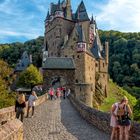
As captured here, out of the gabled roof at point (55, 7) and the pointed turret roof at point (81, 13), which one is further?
the gabled roof at point (55, 7)

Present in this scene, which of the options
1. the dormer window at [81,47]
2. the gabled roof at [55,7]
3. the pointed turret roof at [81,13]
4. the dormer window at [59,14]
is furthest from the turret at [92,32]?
the dormer window at [81,47]

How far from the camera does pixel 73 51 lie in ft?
248

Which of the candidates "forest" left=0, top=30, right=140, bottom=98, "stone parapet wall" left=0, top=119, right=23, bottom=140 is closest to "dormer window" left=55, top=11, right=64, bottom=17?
"forest" left=0, top=30, right=140, bottom=98

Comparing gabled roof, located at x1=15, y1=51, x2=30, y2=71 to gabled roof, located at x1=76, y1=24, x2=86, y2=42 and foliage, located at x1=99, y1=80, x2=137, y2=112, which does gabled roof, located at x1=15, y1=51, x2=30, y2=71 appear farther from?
gabled roof, located at x1=76, y1=24, x2=86, y2=42

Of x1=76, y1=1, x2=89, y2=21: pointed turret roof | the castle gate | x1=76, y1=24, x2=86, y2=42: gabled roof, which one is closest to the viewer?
the castle gate

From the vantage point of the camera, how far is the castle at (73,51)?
60.5 meters

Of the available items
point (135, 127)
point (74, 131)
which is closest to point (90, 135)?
point (74, 131)

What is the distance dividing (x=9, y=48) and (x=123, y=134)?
137 m

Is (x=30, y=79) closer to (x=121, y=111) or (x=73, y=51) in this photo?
(x=73, y=51)

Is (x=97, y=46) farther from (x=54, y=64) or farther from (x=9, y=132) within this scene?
(x=9, y=132)

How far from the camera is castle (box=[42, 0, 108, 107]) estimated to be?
60469mm

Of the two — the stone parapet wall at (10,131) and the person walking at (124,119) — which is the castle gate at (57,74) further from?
the stone parapet wall at (10,131)

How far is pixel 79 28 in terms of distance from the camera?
77.9m

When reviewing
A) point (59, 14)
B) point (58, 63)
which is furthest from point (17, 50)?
point (58, 63)
